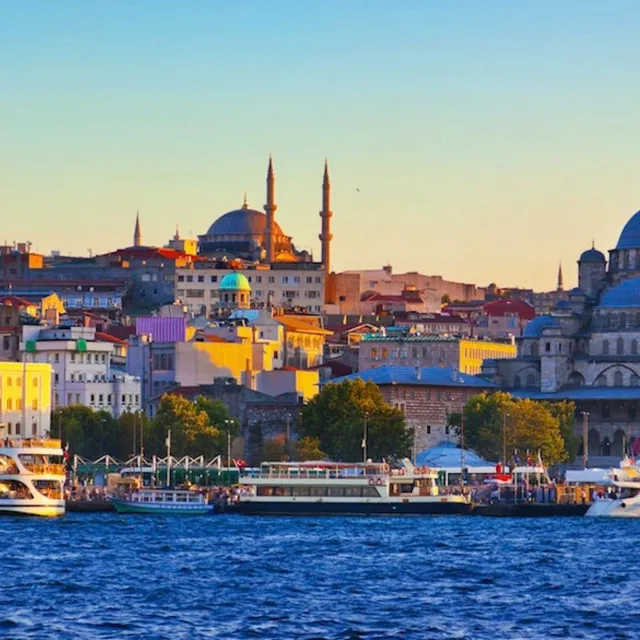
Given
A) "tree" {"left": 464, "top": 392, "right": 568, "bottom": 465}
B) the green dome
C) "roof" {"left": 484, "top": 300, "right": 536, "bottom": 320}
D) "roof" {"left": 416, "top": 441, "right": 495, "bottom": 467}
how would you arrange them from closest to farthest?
"roof" {"left": 416, "top": 441, "right": 495, "bottom": 467}
"tree" {"left": 464, "top": 392, "right": 568, "bottom": 465}
the green dome
"roof" {"left": 484, "top": 300, "right": 536, "bottom": 320}

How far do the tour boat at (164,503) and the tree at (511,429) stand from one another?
70.5ft

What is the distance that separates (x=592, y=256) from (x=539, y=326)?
879cm

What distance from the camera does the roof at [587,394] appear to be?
134 metres

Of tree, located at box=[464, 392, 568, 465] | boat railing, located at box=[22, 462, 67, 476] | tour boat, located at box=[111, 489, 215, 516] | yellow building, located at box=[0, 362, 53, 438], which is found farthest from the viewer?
tree, located at box=[464, 392, 568, 465]

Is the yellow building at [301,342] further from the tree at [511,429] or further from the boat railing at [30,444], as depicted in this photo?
the boat railing at [30,444]

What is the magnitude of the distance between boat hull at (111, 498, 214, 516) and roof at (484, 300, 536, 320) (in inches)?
3676

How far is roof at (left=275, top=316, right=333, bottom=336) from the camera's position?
507 feet

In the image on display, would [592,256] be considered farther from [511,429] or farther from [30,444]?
[30,444]

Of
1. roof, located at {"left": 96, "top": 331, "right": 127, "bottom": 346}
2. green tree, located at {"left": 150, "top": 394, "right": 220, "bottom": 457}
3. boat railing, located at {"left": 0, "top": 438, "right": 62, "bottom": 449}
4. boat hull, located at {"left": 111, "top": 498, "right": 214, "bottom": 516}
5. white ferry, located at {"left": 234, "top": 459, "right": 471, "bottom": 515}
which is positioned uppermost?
roof, located at {"left": 96, "top": 331, "right": 127, "bottom": 346}

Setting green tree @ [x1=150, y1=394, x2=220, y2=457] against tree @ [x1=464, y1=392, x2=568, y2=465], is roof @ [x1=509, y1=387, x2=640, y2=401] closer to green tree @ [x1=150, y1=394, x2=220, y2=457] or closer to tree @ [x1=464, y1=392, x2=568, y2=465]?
tree @ [x1=464, y1=392, x2=568, y2=465]

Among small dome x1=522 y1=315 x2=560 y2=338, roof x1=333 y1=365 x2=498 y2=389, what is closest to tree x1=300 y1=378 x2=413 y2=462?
roof x1=333 y1=365 x2=498 y2=389

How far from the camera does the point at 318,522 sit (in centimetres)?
9219

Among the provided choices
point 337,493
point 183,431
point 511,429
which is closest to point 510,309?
point 511,429

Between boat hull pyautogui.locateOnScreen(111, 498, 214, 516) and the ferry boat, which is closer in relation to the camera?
the ferry boat
